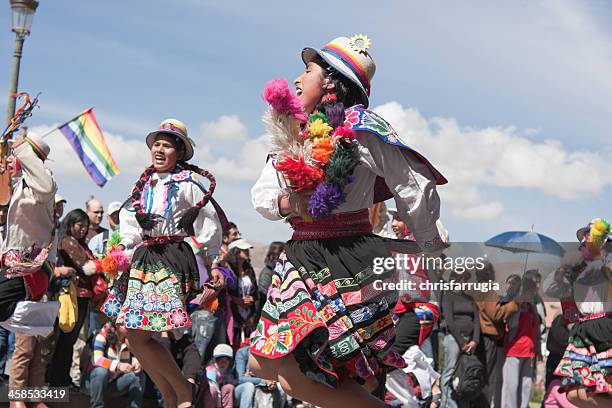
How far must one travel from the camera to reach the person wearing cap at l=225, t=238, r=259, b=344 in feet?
33.4

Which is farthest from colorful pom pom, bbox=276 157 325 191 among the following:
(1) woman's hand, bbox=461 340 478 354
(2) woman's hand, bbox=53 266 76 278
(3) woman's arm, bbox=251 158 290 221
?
(1) woman's hand, bbox=461 340 478 354

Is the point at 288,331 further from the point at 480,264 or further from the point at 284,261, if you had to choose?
the point at 480,264

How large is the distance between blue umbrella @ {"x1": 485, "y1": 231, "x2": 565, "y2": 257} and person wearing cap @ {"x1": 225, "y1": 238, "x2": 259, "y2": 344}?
9.41ft

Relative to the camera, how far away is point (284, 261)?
421 centimetres

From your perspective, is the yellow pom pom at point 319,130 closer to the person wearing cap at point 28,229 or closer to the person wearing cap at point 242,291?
the person wearing cap at point 28,229

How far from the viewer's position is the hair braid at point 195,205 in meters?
6.24

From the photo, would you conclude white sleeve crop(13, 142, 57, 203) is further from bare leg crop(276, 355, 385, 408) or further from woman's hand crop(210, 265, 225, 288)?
bare leg crop(276, 355, 385, 408)

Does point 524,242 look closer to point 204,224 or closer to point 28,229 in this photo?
point 204,224

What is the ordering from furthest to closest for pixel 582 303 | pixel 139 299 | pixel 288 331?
pixel 582 303 → pixel 139 299 → pixel 288 331

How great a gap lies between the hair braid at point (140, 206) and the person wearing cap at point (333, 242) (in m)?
2.15

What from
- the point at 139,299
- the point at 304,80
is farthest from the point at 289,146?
the point at 139,299

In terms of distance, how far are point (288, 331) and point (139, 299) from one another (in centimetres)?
241

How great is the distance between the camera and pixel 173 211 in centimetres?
631

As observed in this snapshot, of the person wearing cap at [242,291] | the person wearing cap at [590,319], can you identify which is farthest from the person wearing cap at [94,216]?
the person wearing cap at [590,319]
